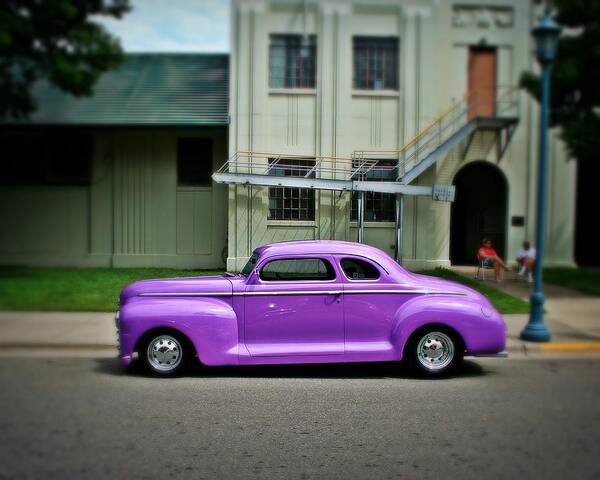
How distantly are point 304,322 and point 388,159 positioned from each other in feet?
7.85

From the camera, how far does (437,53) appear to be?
301 inches

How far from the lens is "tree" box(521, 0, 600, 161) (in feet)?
26.4

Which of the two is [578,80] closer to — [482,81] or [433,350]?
[482,81]

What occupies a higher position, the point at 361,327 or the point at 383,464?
the point at 361,327

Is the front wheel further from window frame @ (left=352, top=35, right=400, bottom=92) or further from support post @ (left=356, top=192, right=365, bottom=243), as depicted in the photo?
window frame @ (left=352, top=35, right=400, bottom=92)

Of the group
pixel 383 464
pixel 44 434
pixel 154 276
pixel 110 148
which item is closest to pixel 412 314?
pixel 383 464

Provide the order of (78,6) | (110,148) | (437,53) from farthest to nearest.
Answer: (110,148)
(437,53)
(78,6)

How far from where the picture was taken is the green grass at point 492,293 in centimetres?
698

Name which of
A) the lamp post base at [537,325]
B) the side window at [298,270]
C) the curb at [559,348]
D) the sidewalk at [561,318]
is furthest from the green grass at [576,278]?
the side window at [298,270]

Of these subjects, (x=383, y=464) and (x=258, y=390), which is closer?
(x=383, y=464)

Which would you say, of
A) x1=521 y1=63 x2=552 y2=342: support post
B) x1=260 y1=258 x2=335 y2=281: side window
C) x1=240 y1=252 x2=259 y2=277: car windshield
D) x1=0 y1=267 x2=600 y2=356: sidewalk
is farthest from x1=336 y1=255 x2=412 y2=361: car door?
x1=521 y1=63 x2=552 y2=342: support post

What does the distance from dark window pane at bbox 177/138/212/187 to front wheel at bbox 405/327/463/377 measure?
156 inches

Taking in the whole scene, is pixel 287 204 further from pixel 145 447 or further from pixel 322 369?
pixel 145 447

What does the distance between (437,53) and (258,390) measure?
4863 mm
